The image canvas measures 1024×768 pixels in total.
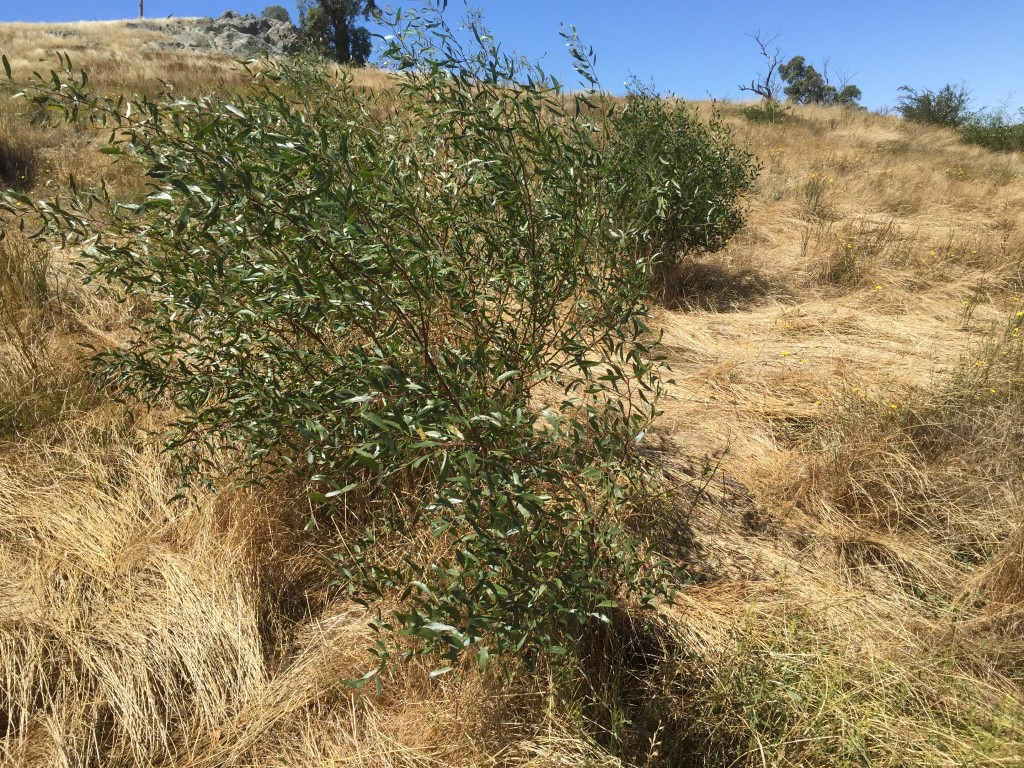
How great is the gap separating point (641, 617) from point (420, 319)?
138 cm

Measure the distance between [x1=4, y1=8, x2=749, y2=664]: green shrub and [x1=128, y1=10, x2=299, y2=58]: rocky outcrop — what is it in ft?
87.4

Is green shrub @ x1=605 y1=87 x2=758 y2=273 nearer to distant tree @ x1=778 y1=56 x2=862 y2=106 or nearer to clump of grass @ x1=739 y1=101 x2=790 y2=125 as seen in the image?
clump of grass @ x1=739 y1=101 x2=790 y2=125

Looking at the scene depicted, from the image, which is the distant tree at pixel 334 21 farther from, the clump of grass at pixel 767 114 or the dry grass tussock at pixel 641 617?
the dry grass tussock at pixel 641 617

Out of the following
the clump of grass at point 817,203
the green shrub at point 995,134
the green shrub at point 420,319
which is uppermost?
the green shrub at point 995,134

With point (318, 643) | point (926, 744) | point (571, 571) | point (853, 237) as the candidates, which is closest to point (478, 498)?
point (571, 571)

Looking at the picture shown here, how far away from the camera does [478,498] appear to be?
1.70 m

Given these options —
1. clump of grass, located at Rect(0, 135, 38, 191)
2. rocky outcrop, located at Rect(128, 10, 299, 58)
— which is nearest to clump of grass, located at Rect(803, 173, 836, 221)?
clump of grass, located at Rect(0, 135, 38, 191)

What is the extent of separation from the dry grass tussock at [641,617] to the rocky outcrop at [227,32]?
2627 cm

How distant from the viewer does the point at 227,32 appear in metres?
28.6

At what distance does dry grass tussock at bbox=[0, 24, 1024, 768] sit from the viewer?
1967 millimetres

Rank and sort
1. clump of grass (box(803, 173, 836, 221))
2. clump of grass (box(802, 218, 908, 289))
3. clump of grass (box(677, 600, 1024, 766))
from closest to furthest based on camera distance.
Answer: clump of grass (box(677, 600, 1024, 766)) < clump of grass (box(802, 218, 908, 289)) < clump of grass (box(803, 173, 836, 221))

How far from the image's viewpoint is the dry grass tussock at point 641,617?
1.97 m

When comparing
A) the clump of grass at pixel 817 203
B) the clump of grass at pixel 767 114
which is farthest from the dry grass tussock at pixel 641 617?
the clump of grass at pixel 767 114

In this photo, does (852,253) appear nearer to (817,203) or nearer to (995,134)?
(817,203)
